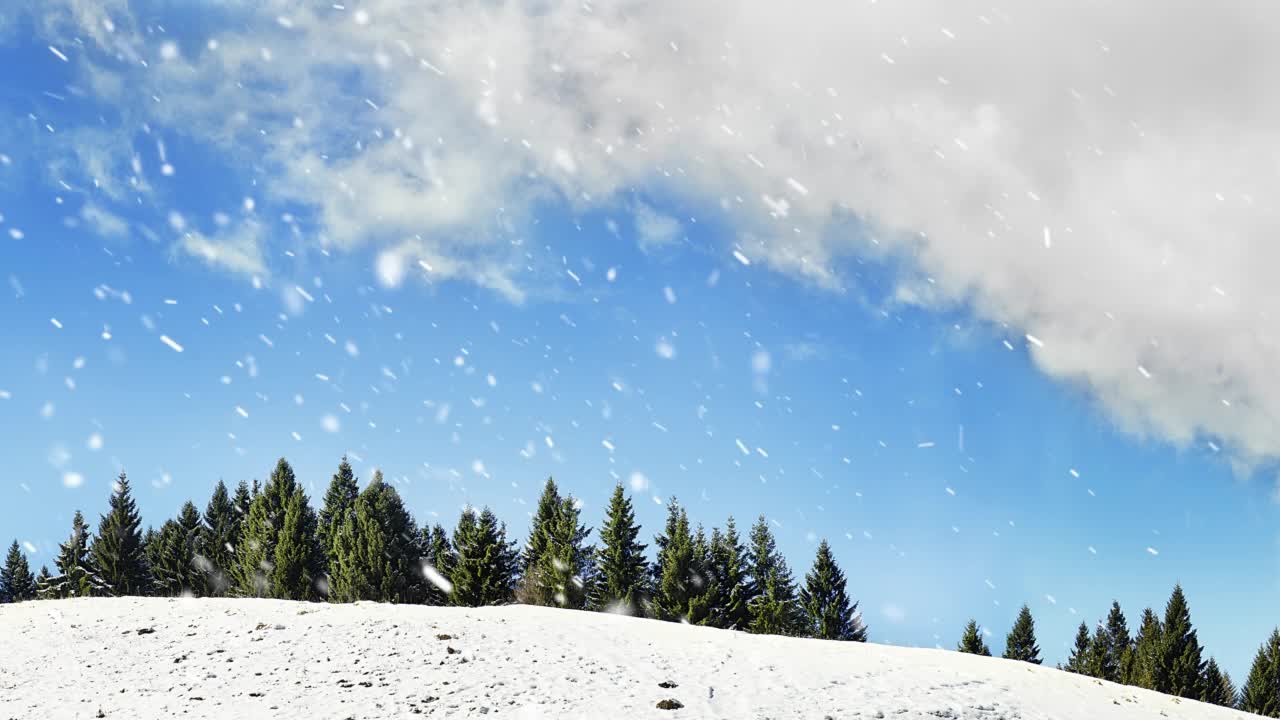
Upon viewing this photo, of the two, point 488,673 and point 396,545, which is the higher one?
point 396,545

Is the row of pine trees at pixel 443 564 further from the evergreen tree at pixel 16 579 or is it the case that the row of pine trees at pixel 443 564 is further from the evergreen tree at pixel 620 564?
the evergreen tree at pixel 16 579

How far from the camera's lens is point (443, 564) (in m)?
61.1

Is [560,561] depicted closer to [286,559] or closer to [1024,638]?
[286,559]

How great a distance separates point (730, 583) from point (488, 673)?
1328 inches

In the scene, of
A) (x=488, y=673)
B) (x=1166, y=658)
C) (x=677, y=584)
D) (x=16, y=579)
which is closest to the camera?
(x=488, y=673)

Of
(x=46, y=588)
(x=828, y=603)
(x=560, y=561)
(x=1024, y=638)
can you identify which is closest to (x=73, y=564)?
(x=46, y=588)

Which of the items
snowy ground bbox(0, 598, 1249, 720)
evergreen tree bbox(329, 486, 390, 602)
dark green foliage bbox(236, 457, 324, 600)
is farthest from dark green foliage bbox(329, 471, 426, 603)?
snowy ground bbox(0, 598, 1249, 720)

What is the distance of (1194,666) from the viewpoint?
67000 millimetres

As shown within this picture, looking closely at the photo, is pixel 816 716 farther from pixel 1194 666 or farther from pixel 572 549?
pixel 1194 666

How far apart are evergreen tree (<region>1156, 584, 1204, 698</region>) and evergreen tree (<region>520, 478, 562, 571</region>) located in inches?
1900

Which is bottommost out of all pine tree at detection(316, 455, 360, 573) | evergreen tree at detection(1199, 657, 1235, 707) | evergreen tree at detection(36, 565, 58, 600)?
evergreen tree at detection(1199, 657, 1235, 707)

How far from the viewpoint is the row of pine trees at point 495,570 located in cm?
5519

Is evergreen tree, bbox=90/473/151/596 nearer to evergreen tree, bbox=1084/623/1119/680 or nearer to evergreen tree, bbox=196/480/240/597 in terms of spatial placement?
evergreen tree, bbox=196/480/240/597

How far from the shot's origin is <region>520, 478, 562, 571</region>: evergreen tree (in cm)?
5909
